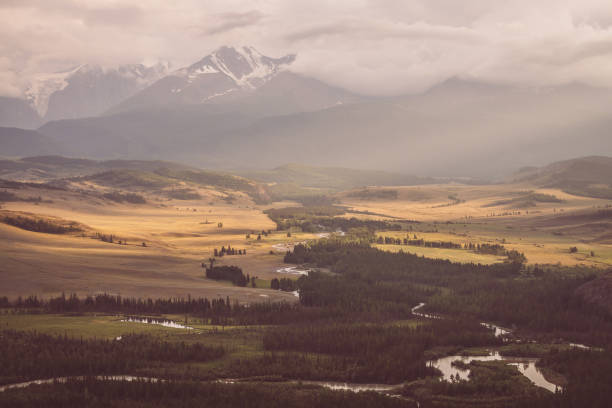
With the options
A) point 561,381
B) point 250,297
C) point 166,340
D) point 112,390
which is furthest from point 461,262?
point 112,390

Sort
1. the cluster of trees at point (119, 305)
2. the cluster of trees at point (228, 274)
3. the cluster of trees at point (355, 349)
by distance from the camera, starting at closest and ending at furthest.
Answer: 1. the cluster of trees at point (355, 349)
2. the cluster of trees at point (119, 305)
3. the cluster of trees at point (228, 274)

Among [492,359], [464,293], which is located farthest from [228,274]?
[492,359]

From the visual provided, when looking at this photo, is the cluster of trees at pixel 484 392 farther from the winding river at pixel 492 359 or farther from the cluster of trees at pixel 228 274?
the cluster of trees at pixel 228 274

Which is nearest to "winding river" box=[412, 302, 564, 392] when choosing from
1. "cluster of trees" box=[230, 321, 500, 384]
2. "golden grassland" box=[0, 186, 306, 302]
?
"cluster of trees" box=[230, 321, 500, 384]

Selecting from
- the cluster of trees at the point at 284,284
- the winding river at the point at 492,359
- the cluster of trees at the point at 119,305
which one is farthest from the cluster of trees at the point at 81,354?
the cluster of trees at the point at 284,284

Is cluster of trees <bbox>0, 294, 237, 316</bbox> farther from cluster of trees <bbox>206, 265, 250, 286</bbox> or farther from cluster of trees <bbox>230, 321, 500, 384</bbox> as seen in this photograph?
cluster of trees <bbox>206, 265, 250, 286</bbox>

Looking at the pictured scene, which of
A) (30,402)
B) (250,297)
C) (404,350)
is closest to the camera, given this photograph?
(30,402)

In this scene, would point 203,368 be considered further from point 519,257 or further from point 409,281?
point 519,257

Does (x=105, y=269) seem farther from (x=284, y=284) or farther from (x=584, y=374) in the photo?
(x=584, y=374)
